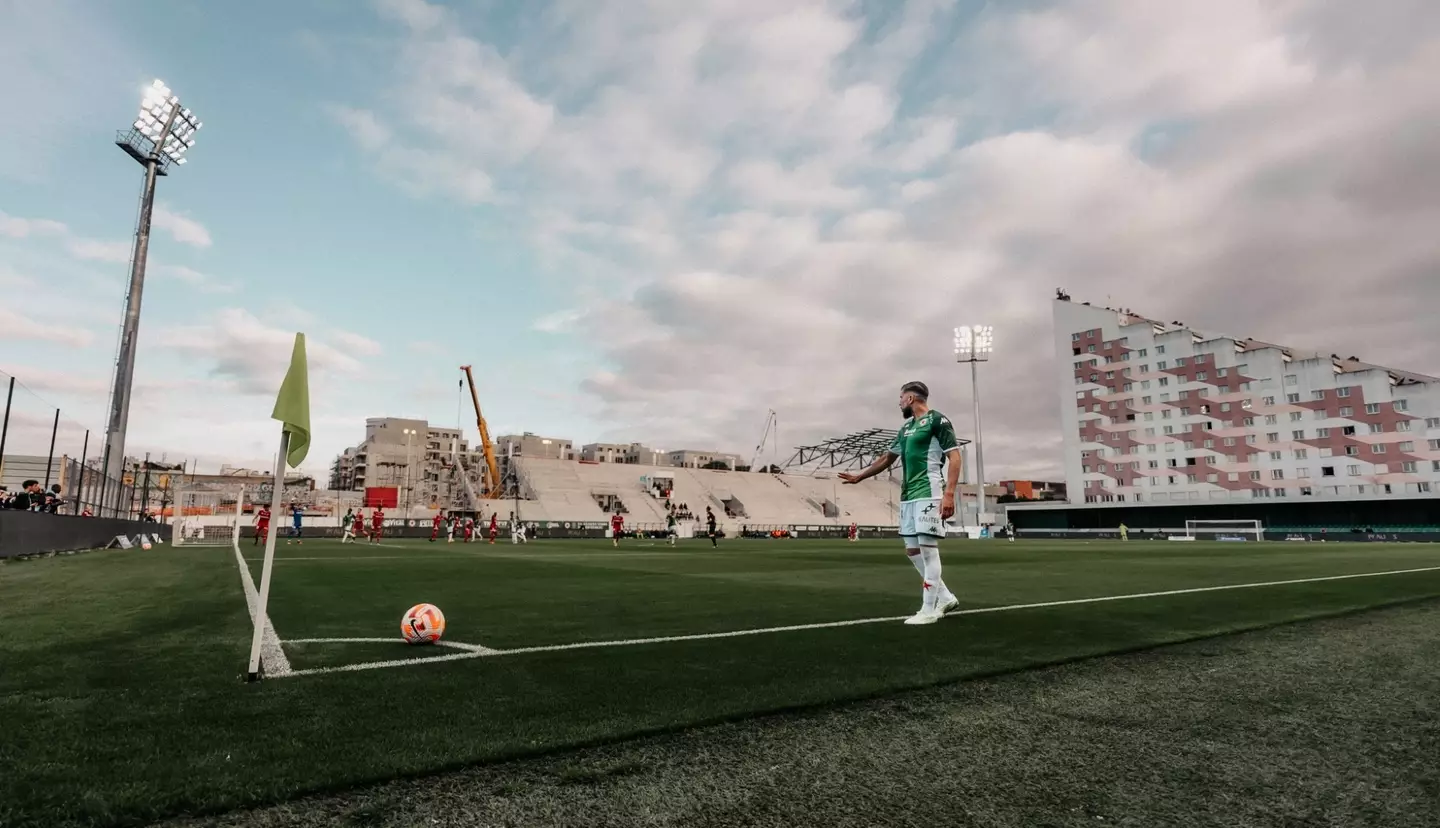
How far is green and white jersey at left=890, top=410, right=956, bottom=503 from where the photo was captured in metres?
7.20

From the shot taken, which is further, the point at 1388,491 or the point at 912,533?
the point at 1388,491

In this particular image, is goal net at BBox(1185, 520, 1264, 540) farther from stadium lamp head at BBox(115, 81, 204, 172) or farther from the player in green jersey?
stadium lamp head at BBox(115, 81, 204, 172)

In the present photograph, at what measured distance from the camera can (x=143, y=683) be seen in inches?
167

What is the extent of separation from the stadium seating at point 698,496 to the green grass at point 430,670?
6163 cm

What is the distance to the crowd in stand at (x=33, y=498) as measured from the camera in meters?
21.8

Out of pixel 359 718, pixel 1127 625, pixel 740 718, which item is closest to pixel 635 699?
pixel 740 718

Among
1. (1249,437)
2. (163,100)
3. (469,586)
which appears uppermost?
(163,100)

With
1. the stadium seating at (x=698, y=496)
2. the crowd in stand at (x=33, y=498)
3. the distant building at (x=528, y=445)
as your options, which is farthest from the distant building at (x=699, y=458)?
the crowd in stand at (x=33, y=498)

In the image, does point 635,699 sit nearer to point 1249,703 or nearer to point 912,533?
point 1249,703

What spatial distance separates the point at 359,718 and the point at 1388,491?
88815 mm

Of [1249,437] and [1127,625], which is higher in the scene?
[1249,437]

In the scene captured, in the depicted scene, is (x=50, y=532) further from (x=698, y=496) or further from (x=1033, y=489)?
(x=1033, y=489)

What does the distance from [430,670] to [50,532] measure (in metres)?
25.1

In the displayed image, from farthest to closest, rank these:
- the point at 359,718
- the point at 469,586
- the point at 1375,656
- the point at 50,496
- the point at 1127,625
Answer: the point at 50,496, the point at 469,586, the point at 1127,625, the point at 1375,656, the point at 359,718
